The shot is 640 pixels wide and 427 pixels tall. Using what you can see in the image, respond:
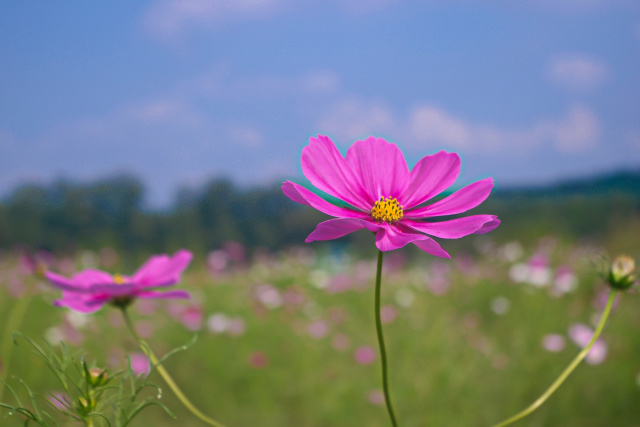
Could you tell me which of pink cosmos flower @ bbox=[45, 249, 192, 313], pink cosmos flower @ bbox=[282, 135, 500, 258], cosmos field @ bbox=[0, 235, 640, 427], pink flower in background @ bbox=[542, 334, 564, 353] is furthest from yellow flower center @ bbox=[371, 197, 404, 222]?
pink flower in background @ bbox=[542, 334, 564, 353]

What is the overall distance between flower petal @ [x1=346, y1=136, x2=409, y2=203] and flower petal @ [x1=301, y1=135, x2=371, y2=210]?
11 millimetres

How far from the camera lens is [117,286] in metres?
0.53

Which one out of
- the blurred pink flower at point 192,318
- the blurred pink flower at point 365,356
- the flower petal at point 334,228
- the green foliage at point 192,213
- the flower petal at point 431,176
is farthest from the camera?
the green foliage at point 192,213

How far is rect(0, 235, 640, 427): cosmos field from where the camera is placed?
1.79m

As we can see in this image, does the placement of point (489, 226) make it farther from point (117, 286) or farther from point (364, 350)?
point (364, 350)

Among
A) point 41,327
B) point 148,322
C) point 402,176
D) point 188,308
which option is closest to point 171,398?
point 188,308

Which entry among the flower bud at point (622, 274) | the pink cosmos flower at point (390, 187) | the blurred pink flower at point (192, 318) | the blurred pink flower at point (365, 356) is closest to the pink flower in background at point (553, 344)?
the blurred pink flower at point (365, 356)

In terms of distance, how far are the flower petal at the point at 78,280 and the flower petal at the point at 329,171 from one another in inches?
10.7

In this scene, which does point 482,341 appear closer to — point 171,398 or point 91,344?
point 171,398

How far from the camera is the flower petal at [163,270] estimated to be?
1.84 feet

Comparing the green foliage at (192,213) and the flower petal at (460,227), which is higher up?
the green foliage at (192,213)

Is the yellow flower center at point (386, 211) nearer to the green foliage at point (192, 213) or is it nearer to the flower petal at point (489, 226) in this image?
the flower petal at point (489, 226)

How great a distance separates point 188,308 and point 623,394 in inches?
70.5

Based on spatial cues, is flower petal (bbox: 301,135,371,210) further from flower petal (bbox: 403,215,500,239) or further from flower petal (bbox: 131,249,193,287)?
flower petal (bbox: 131,249,193,287)
